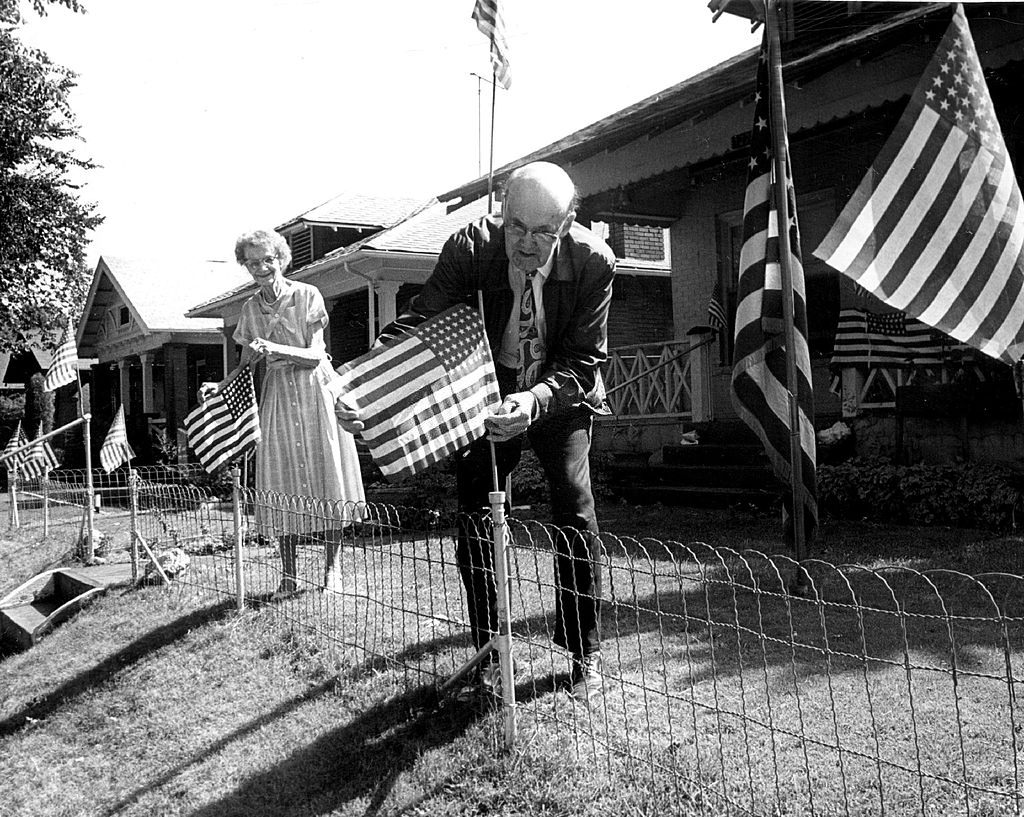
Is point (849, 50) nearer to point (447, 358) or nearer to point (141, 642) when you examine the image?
point (447, 358)

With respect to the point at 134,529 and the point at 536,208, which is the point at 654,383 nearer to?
the point at 134,529

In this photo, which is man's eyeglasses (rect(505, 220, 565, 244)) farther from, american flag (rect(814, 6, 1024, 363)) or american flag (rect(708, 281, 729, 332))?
american flag (rect(708, 281, 729, 332))

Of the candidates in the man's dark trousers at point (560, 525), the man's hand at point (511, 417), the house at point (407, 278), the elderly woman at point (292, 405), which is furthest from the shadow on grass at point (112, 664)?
the house at point (407, 278)

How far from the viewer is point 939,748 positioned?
324 centimetres

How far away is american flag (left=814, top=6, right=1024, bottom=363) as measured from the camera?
318cm

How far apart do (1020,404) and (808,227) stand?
187 inches

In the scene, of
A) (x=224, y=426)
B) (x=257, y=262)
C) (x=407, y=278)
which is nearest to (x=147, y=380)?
(x=407, y=278)

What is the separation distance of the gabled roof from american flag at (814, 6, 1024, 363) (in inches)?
673

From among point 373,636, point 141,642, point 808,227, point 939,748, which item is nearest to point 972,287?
point 939,748

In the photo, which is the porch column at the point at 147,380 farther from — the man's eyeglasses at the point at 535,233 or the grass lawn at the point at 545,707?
the man's eyeglasses at the point at 535,233

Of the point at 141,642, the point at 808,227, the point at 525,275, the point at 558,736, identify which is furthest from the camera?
the point at 808,227

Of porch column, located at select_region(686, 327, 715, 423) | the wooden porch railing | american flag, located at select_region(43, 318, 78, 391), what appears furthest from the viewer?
the wooden porch railing

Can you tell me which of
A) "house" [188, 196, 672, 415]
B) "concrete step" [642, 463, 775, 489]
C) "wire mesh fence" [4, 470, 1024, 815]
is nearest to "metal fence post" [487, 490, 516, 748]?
"wire mesh fence" [4, 470, 1024, 815]

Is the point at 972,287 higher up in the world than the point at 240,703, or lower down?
higher up
